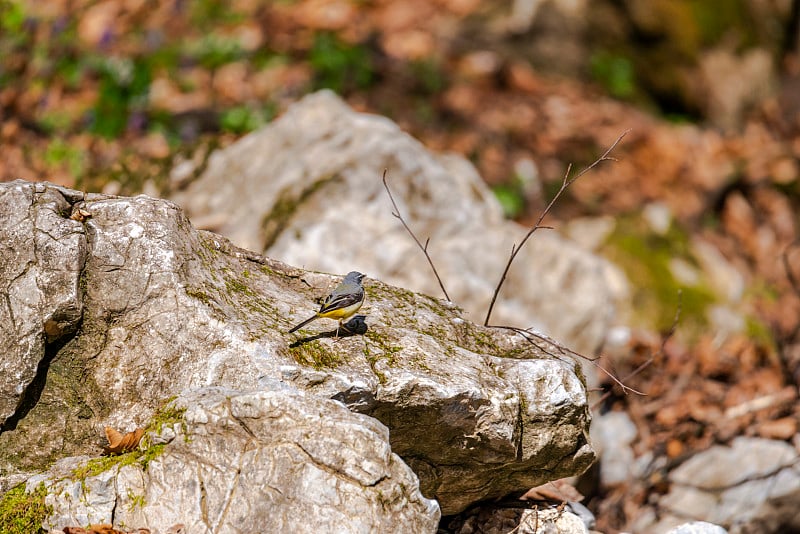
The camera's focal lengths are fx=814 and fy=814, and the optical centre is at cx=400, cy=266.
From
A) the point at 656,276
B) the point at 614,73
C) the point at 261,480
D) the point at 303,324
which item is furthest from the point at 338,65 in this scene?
the point at 261,480

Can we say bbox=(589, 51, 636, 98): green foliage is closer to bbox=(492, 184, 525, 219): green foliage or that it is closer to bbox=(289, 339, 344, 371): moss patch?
bbox=(492, 184, 525, 219): green foliage

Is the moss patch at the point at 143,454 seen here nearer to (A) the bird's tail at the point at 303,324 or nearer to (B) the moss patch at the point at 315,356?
(B) the moss patch at the point at 315,356

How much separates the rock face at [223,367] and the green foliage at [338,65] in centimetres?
782

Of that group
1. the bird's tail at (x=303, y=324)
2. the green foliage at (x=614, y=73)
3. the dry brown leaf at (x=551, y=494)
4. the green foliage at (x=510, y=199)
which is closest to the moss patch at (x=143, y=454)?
the bird's tail at (x=303, y=324)

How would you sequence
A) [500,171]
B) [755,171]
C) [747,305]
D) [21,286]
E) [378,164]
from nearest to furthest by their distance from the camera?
[21,286] < [378,164] < [747,305] < [500,171] < [755,171]

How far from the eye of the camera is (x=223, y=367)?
11.9 feet

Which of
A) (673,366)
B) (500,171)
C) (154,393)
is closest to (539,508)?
(154,393)

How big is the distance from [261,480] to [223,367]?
2.08 ft

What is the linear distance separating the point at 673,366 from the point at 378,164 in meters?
3.79

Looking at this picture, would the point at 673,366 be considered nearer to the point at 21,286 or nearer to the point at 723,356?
the point at 723,356

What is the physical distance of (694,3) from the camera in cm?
1287

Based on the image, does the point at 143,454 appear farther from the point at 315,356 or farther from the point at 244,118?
the point at 244,118

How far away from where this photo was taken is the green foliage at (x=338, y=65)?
1159cm

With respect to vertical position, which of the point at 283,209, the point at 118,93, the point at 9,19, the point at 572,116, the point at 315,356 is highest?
the point at 315,356
